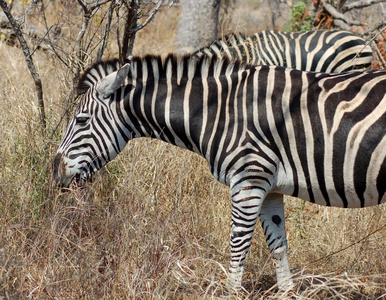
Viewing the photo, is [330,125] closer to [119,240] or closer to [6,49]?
[119,240]

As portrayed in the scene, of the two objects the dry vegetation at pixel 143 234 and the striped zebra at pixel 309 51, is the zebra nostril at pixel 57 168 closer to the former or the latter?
the dry vegetation at pixel 143 234

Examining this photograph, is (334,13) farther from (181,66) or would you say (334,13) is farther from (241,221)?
(241,221)

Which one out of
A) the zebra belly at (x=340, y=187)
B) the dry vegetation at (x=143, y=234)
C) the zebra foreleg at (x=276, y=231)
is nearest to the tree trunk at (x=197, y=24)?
the dry vegetation at (x=143, y=234)

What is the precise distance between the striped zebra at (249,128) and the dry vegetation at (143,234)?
0.33 meters

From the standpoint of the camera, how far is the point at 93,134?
14.1 feet

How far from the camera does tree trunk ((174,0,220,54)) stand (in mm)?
9844

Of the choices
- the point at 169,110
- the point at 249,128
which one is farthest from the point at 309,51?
the point at 249,128

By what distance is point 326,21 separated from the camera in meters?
10.2

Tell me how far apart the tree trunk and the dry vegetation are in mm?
3824

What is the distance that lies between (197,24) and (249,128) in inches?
254

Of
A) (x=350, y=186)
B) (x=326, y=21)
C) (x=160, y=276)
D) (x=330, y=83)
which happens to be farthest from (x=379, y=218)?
(x=326, y=21)

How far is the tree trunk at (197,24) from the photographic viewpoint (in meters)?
9.84

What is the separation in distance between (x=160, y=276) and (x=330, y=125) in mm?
1638

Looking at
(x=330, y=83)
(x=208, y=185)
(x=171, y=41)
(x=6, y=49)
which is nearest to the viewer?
(x=330, y=83)
